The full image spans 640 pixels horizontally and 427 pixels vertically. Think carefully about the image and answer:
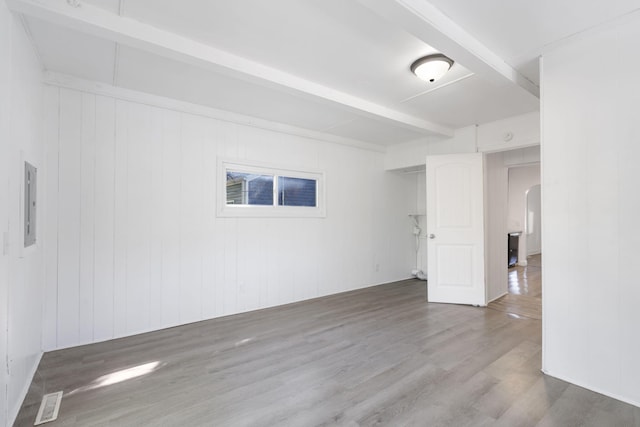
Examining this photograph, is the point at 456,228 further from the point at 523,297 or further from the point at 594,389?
the point at 594,389

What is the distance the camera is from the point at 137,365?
2.47 m

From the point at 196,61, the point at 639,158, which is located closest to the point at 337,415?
the point at 639,158

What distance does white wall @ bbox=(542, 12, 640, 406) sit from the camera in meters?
1.93

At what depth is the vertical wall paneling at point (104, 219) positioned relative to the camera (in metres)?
2.91

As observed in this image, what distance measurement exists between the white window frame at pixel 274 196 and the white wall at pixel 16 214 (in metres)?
1.70

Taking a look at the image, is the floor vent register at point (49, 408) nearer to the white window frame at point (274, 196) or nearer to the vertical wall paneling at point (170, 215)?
the vertical wall paneling at point (170, 215)

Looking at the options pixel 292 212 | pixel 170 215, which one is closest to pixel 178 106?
Result: pixel 170 215

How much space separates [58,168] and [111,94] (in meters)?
0.87

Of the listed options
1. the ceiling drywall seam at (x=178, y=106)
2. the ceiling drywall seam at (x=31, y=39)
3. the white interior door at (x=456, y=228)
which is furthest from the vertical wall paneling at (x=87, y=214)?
the white interior door at (x=456, y=228)

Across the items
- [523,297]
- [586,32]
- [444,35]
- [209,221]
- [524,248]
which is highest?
[586,32]

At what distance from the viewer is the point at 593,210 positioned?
6.84ft

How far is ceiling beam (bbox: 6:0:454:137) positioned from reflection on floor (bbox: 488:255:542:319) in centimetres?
329

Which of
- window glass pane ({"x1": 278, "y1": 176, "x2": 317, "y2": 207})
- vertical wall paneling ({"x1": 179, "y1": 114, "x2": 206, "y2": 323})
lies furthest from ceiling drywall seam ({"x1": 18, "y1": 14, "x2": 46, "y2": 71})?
window glass pane ({"x1": 278, "y1": 176, "x2": 317, "y2": 207})

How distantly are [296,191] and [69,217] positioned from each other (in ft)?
8.68
